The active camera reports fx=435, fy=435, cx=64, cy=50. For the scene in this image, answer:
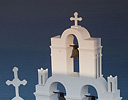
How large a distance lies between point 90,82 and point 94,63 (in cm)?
40

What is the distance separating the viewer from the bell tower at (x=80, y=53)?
28.8 feet

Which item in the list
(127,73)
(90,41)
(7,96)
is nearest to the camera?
(90,41)

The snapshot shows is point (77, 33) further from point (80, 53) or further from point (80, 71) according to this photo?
point (80, 71)

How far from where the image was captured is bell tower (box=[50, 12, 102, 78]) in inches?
345

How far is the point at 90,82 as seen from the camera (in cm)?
884

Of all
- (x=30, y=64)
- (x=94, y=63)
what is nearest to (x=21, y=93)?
(x=30, y=64)

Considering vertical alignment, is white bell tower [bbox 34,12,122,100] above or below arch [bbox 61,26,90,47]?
below

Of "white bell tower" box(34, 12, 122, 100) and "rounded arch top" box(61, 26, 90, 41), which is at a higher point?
"rounded arch top" box(61, 26, 90, 41)

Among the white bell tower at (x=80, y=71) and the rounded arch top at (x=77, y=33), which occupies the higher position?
the rounded arch top at (x=77, y=33)

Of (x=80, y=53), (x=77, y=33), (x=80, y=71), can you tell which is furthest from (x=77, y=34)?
(x=80, y=71)

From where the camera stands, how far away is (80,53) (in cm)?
885

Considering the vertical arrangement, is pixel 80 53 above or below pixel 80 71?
above

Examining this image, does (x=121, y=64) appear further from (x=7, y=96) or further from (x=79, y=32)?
(x=79, y=32)

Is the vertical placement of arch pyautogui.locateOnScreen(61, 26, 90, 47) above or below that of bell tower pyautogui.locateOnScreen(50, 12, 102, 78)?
above
